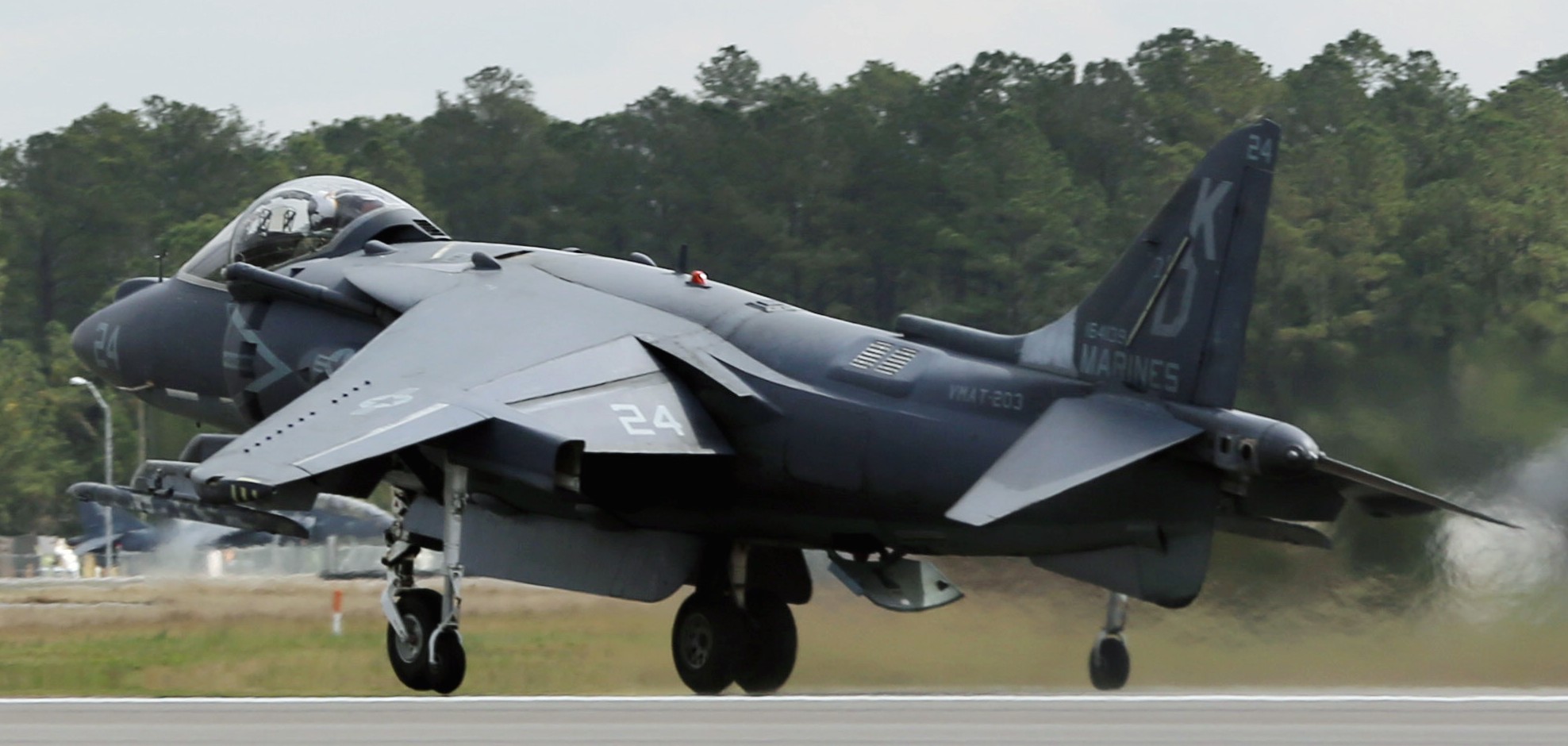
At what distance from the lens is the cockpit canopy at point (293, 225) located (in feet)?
60.4

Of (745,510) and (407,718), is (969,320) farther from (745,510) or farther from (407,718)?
(407,718)

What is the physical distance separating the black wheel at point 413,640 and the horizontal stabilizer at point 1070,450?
14.9ft

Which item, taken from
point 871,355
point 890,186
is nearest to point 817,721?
point 871,355

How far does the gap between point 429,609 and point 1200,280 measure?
638 cm

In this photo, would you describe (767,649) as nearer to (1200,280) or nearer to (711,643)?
(711,643)

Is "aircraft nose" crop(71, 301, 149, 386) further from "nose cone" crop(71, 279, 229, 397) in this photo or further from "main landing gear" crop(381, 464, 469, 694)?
"main landing gear" crop(381, 464, 469, 694)

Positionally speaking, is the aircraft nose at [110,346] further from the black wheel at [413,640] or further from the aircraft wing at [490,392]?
the black wheel at [413,640]

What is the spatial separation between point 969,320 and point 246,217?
102ft

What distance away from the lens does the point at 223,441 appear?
17344mm

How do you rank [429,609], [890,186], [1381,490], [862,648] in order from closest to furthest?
[1381,490], [429,609], [862,648], [890,186]

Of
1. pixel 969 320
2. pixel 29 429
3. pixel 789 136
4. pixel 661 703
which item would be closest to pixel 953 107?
pixel 789 136

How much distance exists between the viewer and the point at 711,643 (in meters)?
16.7

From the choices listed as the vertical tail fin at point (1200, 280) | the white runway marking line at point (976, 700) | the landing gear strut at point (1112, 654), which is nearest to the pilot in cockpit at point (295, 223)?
the white runway marking line at point (976, 700)

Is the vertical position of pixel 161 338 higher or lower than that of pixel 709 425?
higher
